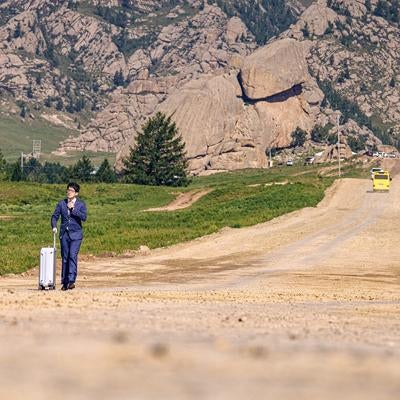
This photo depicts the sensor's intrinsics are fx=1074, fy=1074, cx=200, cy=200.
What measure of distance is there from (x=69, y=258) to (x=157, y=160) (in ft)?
341

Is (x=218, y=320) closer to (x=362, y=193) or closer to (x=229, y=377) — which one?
(x=229, y=377)

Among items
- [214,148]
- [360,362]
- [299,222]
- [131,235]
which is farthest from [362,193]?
[214,148]

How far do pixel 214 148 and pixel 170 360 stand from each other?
18170cm

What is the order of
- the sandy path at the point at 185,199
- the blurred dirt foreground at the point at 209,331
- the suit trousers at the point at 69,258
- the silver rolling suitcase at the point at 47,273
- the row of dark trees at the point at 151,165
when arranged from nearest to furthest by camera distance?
the blurred dirt foreground at the point at 209,331, the suit trousers at the point at 69,258, the silver rolling suitcase at the point at 47,273, the sandy path at the point at 185,199, the row of dark trees at the point at 151,165

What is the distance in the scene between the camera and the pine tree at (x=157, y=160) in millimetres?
120562

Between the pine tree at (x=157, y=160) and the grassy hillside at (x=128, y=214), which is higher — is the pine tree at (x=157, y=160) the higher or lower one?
the higher one

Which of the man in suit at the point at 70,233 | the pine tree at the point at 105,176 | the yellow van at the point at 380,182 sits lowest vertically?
the man in suit at the point at 70,233

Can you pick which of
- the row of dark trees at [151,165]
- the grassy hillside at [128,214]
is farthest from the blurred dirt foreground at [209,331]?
the row of dark trees at [151,165]

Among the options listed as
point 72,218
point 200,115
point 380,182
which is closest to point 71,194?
point 72,218

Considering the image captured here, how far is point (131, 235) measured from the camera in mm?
41656

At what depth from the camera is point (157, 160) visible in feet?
413

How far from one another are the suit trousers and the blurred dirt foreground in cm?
106

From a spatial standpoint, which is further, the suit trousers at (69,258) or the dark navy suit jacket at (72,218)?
the dark navy suit jacket at (72,218)

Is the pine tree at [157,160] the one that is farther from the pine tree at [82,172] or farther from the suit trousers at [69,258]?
the suit trousers at [69,258]
